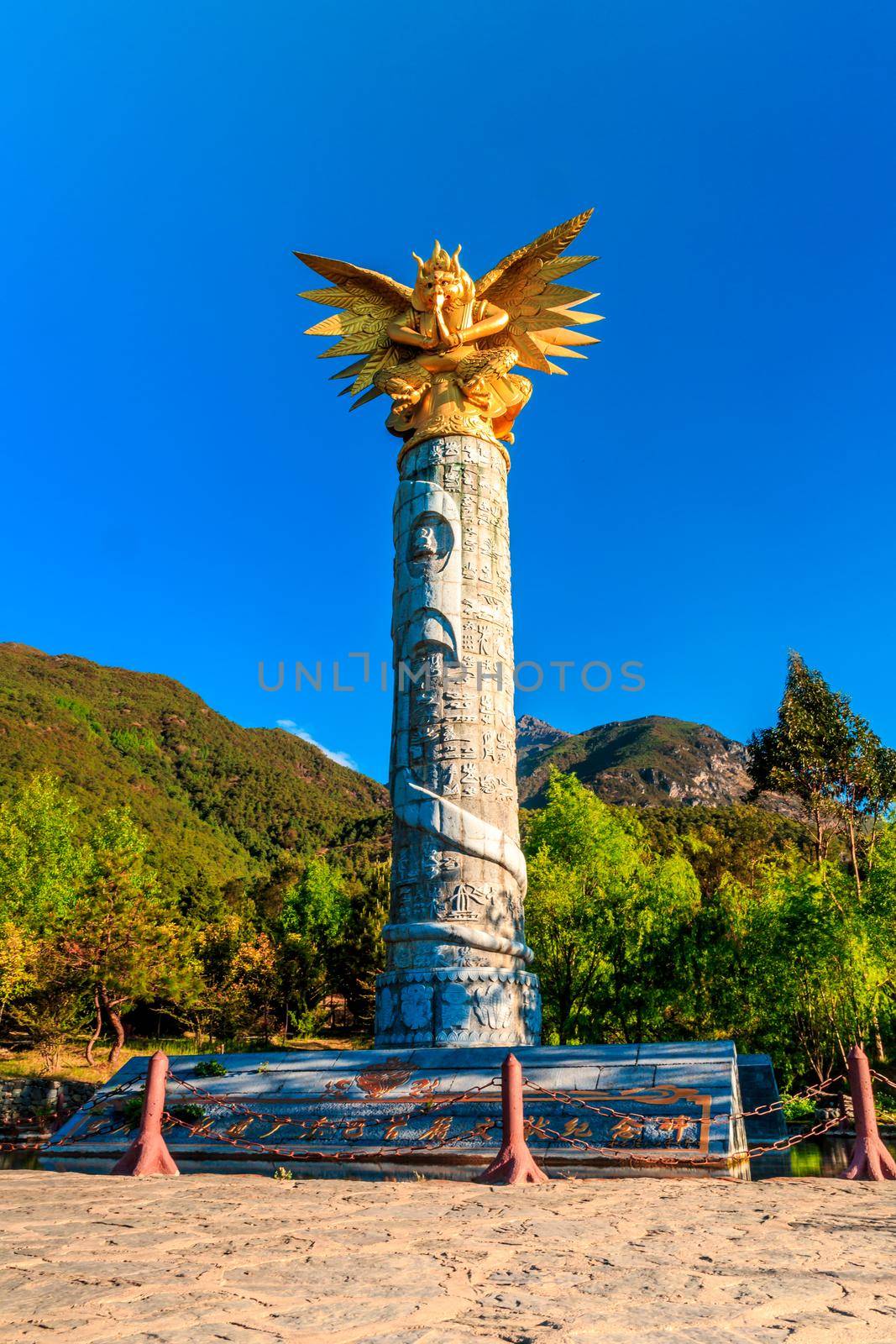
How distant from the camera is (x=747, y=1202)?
16.3 feet

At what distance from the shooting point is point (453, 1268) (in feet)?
11.0

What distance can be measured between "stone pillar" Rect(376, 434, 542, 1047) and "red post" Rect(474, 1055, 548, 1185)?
3.47 meters

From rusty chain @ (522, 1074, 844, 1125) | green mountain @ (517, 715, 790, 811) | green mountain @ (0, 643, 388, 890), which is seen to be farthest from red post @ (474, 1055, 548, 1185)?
green mountain @ (517, 715, 790, 811)

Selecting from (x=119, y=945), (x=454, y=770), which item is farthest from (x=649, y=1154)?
(x=119, y=945)

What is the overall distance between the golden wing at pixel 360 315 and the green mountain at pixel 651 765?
6172 centimetres

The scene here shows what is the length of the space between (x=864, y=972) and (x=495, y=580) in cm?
949

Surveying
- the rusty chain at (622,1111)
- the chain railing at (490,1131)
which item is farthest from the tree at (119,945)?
the rusty chain at (622,1111)

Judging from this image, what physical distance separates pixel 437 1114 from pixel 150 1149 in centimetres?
216

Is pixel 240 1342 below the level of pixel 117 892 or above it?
Answer: below

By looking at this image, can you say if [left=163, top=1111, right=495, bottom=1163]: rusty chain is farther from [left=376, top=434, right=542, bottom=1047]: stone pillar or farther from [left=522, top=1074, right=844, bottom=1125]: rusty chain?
[left=376, top=434, right=542, bottom=1047]: stone pillar

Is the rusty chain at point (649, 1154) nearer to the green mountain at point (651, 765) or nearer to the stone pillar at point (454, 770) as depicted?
the stone pillar at point (454, 770)

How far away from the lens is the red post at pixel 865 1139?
6102 millimetres

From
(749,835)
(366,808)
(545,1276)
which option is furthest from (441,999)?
(366,808)

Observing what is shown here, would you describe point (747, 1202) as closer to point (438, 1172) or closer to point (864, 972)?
point (438, 1172)
